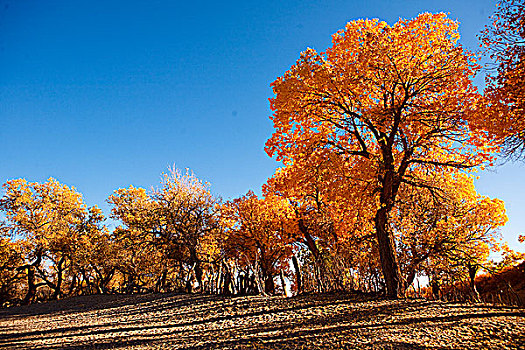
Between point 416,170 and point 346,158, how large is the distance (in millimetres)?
3622

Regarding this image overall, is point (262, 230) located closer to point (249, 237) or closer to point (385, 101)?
point (249, 237)

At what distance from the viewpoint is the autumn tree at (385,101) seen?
9422mm

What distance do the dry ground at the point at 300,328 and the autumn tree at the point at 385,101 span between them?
2.60 meters

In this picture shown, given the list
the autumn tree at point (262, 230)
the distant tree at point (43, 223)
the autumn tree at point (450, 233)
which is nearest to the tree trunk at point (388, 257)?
the autumn tree at point (450, 233)

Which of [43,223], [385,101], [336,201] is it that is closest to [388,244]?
[336,201]

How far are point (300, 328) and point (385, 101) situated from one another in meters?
7.62

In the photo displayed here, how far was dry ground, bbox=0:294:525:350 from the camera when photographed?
533 cm

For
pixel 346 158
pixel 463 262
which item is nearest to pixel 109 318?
pixel 346 158

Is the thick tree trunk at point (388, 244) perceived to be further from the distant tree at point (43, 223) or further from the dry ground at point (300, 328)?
the distant tree at point (43, 223)

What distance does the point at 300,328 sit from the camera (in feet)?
21.5

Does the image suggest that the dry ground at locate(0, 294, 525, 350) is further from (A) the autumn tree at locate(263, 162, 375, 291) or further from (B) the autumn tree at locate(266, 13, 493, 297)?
(B) the autumn tree at locate(266, 13, 493, 297)

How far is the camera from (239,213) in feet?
68.6

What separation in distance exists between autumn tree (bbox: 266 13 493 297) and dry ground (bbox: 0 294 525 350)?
2.60m

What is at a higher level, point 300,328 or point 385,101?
point 385,101
